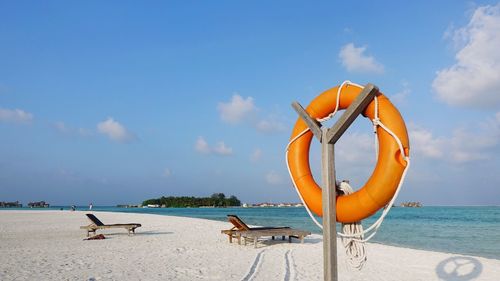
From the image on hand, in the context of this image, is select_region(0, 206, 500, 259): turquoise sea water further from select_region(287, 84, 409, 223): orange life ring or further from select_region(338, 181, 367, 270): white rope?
select_region(287, 84, 409, 223): orange life ring

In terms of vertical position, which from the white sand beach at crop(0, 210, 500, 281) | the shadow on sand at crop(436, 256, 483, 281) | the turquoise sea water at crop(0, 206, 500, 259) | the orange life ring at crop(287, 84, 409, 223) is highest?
the orange life ring at crop(287, 84, 409, 223)

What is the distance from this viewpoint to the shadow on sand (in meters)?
6.54

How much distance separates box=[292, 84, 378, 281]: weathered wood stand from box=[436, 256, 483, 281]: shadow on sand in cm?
399

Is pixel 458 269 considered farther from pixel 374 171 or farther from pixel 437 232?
pixel 437 232

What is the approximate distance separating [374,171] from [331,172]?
0.42m

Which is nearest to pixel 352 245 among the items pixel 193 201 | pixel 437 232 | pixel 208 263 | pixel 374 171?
pixel 374 171

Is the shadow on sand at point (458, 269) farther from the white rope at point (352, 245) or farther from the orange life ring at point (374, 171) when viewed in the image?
the orange life ring at point (374, 171)

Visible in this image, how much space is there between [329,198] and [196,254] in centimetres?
559

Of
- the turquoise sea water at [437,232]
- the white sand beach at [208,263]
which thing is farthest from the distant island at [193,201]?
the white sand beach at [208,263]

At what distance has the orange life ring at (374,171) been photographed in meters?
3.35

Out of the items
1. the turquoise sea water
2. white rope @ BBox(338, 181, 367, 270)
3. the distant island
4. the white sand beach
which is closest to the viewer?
white rope @ BBox(338, 181, 367, 270)

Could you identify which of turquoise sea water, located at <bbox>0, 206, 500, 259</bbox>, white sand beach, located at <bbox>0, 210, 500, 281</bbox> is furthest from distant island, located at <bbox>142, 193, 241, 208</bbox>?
white sand beach, located at <bbox>0, 210, 500, 281</bbox>

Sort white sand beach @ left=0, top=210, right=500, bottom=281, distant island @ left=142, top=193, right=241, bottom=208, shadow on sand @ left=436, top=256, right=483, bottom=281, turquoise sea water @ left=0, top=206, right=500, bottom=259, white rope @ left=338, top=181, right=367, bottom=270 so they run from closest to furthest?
white rope @ left=338, top=181, right=367, bottom=270 → white sand beach @ left=0, top=210, right=500, bottom=281 → shadow on sand @ left=436, top=256, right=483, bottom=281 → turquoise sea water @ left=0, top=206, right=500, bottom=259 → distant island @ left=142, top=193, right=241, bottom=208

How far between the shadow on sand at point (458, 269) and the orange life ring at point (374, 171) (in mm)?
3904
